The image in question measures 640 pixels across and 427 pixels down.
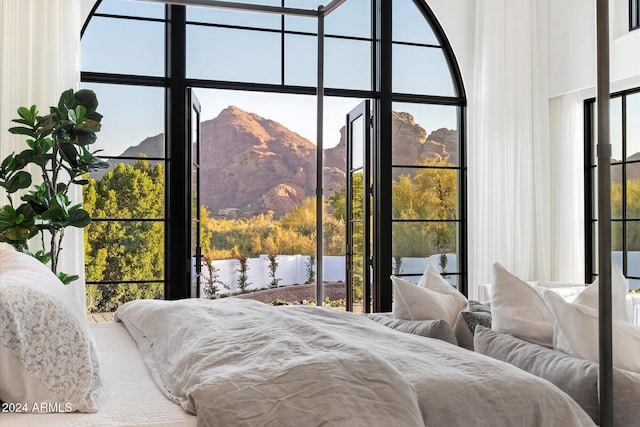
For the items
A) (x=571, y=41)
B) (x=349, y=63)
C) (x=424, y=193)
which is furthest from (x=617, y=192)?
(x=349, y=63)

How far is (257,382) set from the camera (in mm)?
1618

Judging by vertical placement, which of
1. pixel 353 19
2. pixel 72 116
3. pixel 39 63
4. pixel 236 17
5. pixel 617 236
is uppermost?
pixel 236 17

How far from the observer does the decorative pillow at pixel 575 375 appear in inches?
73.4

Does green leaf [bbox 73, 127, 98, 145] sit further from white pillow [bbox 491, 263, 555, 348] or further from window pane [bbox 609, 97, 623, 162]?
window pane [bbox 609, 97, 623, 162]

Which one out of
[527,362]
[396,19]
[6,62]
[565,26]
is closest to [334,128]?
[396,19]

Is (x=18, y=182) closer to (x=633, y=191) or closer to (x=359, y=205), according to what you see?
(x=359, y=205)

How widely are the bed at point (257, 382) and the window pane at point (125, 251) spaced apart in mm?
3516

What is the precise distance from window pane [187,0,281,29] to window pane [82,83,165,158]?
1.75 m

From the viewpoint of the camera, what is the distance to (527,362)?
2.09 meters

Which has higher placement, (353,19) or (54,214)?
(353,19)

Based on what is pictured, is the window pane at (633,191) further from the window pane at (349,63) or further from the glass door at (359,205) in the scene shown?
the window pane at (349,63)

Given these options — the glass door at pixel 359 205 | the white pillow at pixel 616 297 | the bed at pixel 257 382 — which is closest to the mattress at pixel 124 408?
the bed at pixel 257 382

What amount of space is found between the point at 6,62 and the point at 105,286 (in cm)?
188

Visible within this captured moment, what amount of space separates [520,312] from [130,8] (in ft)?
15.8
